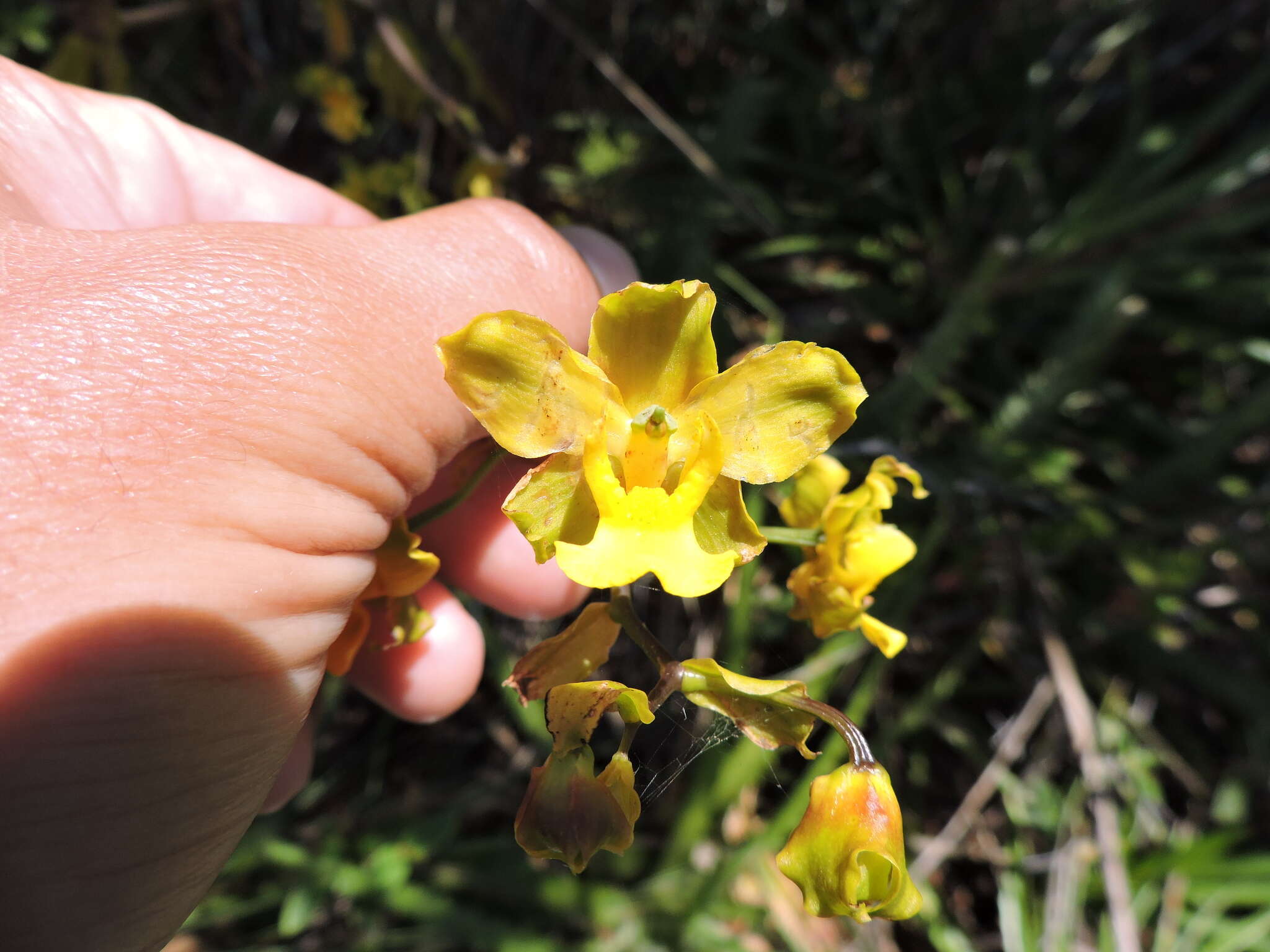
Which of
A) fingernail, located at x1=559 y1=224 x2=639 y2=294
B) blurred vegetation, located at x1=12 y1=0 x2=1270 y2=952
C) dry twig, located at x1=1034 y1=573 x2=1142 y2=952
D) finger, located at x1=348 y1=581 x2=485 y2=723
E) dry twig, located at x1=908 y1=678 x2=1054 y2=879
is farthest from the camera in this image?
dry twig, located at x1=908 y1=678 x2=1054 y2=879

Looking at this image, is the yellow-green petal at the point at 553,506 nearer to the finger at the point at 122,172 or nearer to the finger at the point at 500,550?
the finger at the point at 500,550

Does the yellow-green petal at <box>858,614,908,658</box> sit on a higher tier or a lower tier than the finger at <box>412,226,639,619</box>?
higher

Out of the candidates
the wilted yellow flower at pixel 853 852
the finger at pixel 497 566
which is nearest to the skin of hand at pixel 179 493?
the finger at pixel 497 566

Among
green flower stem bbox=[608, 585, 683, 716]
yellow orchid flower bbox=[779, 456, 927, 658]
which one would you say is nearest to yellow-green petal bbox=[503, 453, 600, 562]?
green flower stem bbox=[608, 585, 683, 716]

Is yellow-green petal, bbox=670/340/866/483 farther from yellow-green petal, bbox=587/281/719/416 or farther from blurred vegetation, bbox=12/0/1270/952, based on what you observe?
blurred vegetation, bbox=12/0/1270/952

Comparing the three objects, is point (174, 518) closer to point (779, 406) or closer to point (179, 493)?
point (179, 493)
